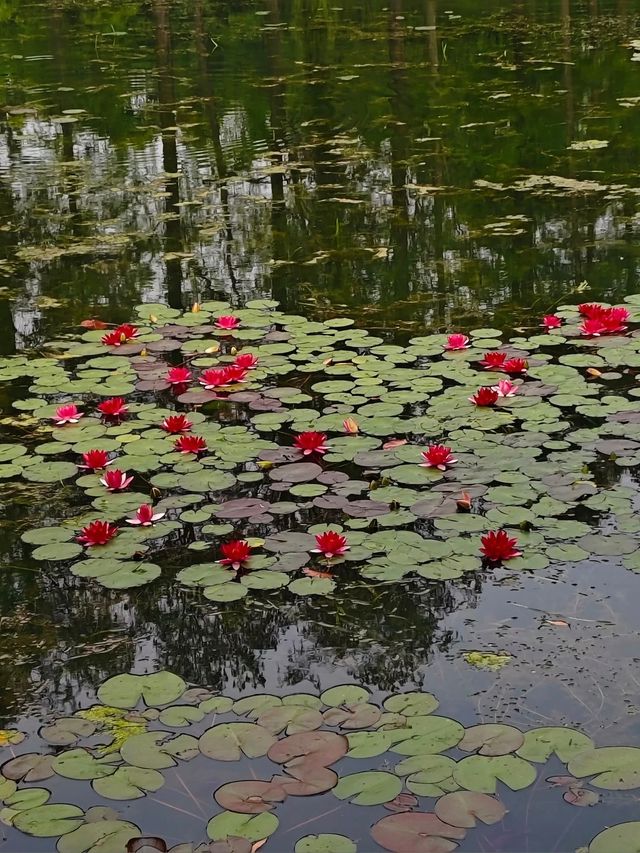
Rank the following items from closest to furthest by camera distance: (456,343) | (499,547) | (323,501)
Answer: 1. (499,547)
2. (323,501)
3. (456,343)

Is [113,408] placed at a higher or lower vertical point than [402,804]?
higher

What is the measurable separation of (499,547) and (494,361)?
128 centimetres

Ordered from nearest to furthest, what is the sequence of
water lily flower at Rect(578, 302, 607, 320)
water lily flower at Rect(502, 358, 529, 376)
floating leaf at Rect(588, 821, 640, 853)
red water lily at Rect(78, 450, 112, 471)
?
floating leaf at Rect(588, 821, 640, 853) < red water lily at Rect(78, 450, 112, 471) < water lily flower at Rect(502, 358, 529, 376) < water lily flower at Rect(578, 302, 607, 320)

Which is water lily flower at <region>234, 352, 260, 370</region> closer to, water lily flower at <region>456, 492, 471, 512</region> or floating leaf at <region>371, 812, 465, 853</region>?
water lily flower at <region>456, 492, 471, 512</region>

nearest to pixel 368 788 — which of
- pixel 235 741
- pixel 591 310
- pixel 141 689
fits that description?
pixel 235 741

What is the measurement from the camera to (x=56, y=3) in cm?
1551

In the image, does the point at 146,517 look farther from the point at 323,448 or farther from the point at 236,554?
the point at 323,448

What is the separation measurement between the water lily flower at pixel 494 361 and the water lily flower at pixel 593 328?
401mm

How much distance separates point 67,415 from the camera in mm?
3492

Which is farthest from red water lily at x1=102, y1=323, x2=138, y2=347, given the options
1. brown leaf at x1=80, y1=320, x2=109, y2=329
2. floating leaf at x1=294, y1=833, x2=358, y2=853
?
floating leaf at x1=294, y1=833, x2=358, y2=853

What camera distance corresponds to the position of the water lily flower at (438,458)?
9.96 ft

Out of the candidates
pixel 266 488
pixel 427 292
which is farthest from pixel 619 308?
pixel 266 488

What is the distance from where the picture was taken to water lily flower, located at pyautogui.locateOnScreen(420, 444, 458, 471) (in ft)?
9.96

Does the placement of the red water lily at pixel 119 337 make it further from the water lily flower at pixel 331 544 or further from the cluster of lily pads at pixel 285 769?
the cluster of lily pads at pixel 285 769
